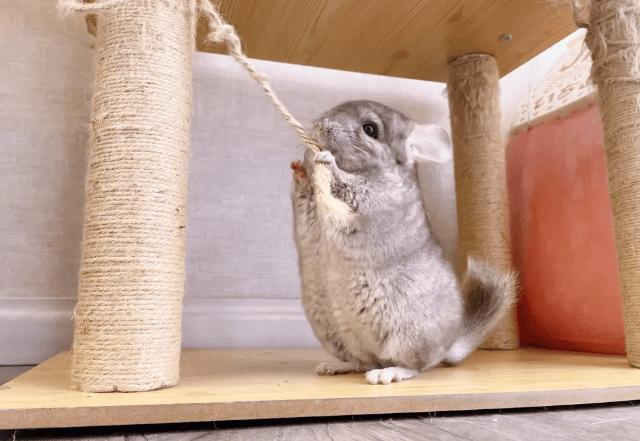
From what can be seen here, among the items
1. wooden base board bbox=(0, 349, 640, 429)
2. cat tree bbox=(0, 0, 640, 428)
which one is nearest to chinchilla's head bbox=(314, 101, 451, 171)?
cat tree bbox=(0, 0, 640, 428)

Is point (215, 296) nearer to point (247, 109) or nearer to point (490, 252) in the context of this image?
point (247, 109)

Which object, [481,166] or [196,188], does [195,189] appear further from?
[481,166]

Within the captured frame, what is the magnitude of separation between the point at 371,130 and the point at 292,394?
0.62 metres

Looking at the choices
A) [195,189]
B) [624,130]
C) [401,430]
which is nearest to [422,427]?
[401,430]

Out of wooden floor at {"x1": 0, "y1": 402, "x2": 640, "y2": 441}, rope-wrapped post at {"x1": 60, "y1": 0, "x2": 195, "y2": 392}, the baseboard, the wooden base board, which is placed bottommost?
wooden floor at {"x1": 0, "y1": 402, "x2": 640, "y2": 441}

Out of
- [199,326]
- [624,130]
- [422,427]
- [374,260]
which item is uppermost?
[624,130]

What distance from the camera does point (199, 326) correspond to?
5.40ft

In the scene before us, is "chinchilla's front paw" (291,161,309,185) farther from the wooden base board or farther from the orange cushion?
the orange cushion

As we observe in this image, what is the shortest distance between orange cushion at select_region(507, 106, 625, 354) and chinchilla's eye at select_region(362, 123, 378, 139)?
730mm

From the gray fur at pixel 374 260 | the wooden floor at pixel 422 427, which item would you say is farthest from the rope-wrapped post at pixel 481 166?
the wooden floor at pixel 422 427

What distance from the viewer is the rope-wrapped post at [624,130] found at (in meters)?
1.15

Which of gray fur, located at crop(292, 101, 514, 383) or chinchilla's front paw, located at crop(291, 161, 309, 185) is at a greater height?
chinchilla's front paw, located at crop(291, 161, 309, 185)

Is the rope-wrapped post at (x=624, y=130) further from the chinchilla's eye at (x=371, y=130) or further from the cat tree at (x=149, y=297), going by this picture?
the chinchilla's eye at (x=371, y=130)

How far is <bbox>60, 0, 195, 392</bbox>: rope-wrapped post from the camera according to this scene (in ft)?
2.88
